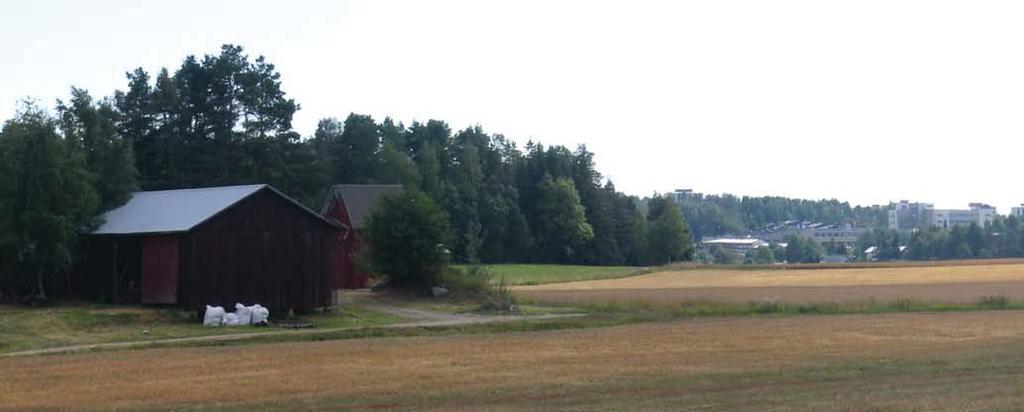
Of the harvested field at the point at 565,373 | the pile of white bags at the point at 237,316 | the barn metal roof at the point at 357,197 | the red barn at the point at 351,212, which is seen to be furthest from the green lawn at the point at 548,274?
the harvested field at the point at 565,373

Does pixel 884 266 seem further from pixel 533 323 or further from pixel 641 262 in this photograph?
pixel 533 323

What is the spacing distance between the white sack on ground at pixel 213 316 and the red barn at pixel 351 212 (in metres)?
20.3

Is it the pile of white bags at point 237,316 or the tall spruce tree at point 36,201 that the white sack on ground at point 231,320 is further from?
the tall spruce tree at point 36,201

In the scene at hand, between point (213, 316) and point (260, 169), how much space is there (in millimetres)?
32695

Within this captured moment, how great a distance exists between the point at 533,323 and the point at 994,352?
18855mm

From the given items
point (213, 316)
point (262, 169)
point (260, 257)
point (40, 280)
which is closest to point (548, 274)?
point (262, 169)

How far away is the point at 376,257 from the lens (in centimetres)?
6059

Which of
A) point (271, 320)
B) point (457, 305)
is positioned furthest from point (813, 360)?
point (457, 305)

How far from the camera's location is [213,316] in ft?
150

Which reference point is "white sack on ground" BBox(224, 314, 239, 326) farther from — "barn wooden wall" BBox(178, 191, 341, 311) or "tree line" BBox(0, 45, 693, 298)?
"tree line" BBox(0, 45, 693, 298)

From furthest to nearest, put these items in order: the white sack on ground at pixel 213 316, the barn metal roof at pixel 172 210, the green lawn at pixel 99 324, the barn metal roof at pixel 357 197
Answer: the barn metal roof at pixel 357 197
the barn metal roof at pixel 172 210
the white sack on ground at pixel 213 316
the green lawn at pixel 99 324

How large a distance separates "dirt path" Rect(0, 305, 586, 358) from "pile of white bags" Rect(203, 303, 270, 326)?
3.53 m

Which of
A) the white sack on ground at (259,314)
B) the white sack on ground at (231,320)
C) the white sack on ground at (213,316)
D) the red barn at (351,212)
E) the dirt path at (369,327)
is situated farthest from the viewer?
the red barn at (351,212)

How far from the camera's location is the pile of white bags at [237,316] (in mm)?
45750
